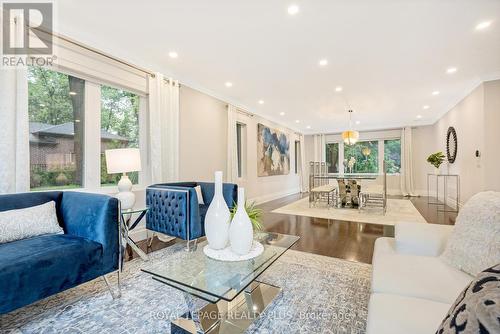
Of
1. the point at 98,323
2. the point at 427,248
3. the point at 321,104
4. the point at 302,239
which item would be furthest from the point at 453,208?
the point at 98,323

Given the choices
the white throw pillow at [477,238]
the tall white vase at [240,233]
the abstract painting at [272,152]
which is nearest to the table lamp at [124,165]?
the tall white vase at [240,233]

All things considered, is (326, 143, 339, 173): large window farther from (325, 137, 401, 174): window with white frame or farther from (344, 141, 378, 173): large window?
(344, 141, 378, 173): large window

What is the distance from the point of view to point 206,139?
4.50 meters

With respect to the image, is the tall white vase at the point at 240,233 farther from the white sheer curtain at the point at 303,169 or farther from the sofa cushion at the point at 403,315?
the white sheer curtain at the point at 303,169

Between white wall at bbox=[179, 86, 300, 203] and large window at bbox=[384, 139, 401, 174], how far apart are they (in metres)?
5.49

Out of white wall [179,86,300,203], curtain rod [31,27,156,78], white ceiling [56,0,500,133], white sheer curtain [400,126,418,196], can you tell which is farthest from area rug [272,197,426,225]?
curtain rod [31,27,156,78]

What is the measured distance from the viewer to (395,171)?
8.41m

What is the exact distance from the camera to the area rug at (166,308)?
149cm

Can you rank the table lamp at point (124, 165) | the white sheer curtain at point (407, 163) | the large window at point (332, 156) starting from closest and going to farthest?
the table lamp at point (124, 165) → the white sheer curtain at point (407, 163) → the large window at point (332, 156)

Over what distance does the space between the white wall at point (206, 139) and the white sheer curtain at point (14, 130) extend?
6.59 ft

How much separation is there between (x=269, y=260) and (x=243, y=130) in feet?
15.0

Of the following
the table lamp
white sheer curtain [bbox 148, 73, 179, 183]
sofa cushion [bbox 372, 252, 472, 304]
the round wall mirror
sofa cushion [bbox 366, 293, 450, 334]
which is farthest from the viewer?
the round wall mirror

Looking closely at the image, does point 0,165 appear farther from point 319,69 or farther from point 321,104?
point 321,104

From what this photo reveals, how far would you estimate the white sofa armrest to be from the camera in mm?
1623
